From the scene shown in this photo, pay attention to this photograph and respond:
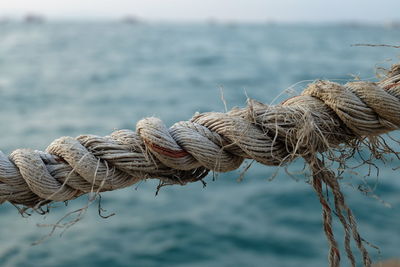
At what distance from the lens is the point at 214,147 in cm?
149

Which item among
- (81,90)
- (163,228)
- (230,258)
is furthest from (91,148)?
(81,90)

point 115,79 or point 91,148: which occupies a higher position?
point 91,148

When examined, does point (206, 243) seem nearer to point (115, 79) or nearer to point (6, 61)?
point (115, 79)

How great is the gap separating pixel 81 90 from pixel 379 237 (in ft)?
44.3

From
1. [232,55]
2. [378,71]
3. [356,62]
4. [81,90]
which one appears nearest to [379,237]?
[378,71]

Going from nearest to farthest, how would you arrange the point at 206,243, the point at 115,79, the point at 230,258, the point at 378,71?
the point at 378,71 → the point at 230,258 → the point at 206,243 → the point at 115,79

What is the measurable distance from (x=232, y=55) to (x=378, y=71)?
88.3ft

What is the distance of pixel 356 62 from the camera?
23031 mm

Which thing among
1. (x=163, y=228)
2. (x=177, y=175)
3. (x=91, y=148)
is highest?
(x=91, y=148)

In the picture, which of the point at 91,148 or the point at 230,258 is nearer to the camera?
the point at 91,148

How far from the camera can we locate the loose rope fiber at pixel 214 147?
4.80ft

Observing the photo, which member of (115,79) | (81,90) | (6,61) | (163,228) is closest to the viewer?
(163,228)

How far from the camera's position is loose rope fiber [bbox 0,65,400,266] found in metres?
1.46

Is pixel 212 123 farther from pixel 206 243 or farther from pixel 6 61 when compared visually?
pixel 6 61
